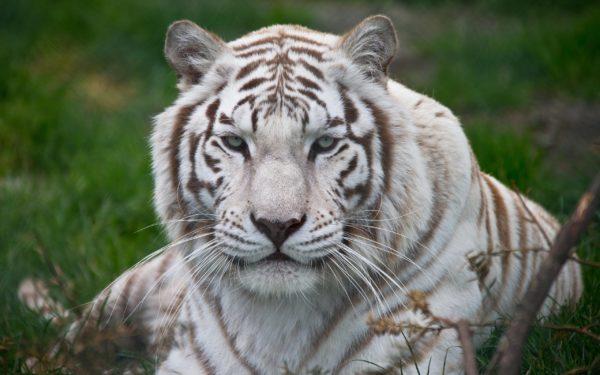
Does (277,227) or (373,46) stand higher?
(373,46)

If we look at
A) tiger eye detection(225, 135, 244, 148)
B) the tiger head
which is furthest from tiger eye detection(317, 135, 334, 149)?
tiger eye detection(225, 135, 244, 148)

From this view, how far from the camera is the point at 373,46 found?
2650 mm

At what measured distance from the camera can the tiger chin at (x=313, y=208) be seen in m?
2.47

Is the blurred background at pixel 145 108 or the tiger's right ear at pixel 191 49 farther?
the blurred background at pixel 145 108

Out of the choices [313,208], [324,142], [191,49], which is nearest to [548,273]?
[313,208]

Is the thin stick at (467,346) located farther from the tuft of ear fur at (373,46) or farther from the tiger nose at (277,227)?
the tuft of ear fur at (373,46)

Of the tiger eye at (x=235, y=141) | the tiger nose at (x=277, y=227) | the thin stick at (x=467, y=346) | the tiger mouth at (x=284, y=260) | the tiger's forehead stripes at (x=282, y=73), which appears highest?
the tiger's forehead stripes at (x=282, y=73)

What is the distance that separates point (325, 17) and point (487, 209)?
13.3 feet

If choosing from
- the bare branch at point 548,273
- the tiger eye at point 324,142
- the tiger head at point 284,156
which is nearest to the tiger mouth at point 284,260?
the tiger head at point 284,156

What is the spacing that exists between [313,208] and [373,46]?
1.93 feet

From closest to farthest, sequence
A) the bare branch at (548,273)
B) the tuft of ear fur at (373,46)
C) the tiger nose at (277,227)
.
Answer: the bare branch at (548,273)
the tiger nose at (277,227)
the tuft of ear fur at (373,46)

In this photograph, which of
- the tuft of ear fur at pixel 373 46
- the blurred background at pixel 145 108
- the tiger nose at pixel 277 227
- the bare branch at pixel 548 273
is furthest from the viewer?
the blurred background at pixel 145 108

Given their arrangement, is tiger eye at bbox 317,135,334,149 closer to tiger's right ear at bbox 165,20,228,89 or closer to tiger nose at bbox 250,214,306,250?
tiger nose at bbox 250,214,306,250

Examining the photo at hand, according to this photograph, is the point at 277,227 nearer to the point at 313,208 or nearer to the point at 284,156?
the point at 313,208
